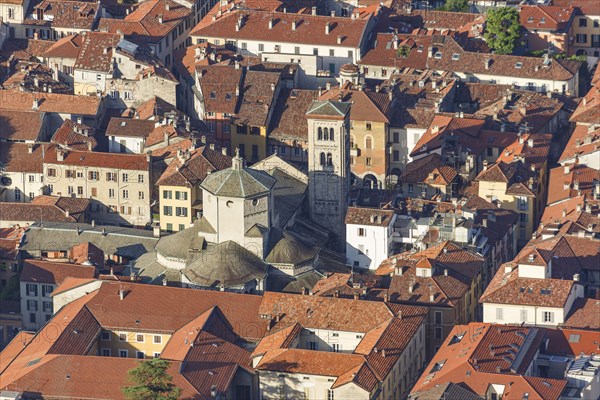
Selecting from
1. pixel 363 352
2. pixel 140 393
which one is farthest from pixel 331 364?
Result: pixel 140 393

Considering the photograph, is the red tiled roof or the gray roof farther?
the red tiled roof

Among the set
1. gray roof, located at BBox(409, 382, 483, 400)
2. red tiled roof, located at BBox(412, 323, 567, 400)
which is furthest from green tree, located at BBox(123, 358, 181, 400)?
gray roof, located at BBox(409, 382, 483, 400)

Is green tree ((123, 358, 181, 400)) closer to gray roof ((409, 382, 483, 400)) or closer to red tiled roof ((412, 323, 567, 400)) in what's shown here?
red tiled roof ((412, 323, 567, 400))

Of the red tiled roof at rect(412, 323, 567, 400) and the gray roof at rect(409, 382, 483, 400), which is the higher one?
the red tiled roof at rect(412, 323, 567, 400)

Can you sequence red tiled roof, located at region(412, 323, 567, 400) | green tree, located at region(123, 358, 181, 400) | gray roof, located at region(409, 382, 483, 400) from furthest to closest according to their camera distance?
green tree, located at region(123, 358, 181, 400), red tiled roof, located at region(412, 323, 567, 400), gray roof, located at region(409, 382, 483, 400)

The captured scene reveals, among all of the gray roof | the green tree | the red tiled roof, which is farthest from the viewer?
the green tree

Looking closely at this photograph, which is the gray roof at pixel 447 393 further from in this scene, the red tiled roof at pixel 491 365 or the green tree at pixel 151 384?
the green tree at pixel 151 384

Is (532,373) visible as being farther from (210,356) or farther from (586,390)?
(210,356)

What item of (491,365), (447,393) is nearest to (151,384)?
(447,393)

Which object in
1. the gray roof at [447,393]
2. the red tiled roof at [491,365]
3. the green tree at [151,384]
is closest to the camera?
the gray roof at [447,393]

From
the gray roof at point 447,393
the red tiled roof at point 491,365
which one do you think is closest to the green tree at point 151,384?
the red tiled roof at point 491,365
